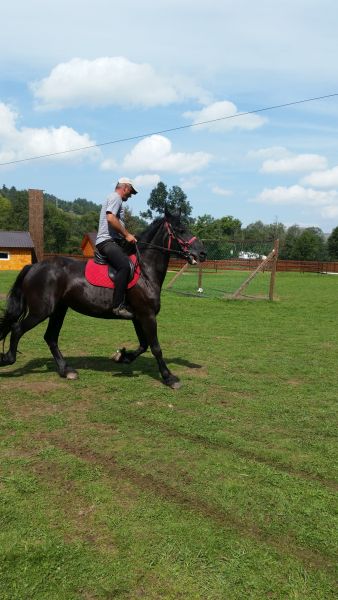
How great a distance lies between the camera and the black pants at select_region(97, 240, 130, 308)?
22.5ft

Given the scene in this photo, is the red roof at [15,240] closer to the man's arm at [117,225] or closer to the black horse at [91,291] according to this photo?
the black horse at [91,291]

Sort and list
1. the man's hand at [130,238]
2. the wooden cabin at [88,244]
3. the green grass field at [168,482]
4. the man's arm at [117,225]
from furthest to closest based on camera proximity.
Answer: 1. the wooden cabin at [88,244]
2. the man's hand at [130,238]
3. the man's arm at [117,225]
4. the green grass field at [168,482]

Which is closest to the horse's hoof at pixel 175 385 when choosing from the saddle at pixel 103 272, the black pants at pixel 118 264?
the black pants at pixel 118 264

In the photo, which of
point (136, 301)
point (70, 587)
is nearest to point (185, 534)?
point (70, 587)

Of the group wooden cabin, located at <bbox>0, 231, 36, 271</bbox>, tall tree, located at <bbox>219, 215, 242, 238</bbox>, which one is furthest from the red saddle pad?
tall tree, located at <bbox>219, 215, 242, 238</bbox>

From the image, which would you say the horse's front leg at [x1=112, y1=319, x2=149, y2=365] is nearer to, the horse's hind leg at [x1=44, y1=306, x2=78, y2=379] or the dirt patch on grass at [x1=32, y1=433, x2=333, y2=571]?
the horse's hind leg at [x1=44, y1=306, x2=78, y2=379]

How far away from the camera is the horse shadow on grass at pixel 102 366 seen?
7668mm

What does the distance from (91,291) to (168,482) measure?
11.8 feet

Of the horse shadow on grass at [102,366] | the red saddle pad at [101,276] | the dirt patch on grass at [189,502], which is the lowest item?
the dirt patch on grass at [189,502]

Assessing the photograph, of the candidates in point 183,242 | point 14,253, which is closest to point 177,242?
point 183,242

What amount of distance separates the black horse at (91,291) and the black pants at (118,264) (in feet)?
0.56

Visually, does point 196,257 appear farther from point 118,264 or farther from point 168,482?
point 168,482

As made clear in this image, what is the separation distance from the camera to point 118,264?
691 centimetres

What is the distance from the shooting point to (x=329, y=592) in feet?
9.30
